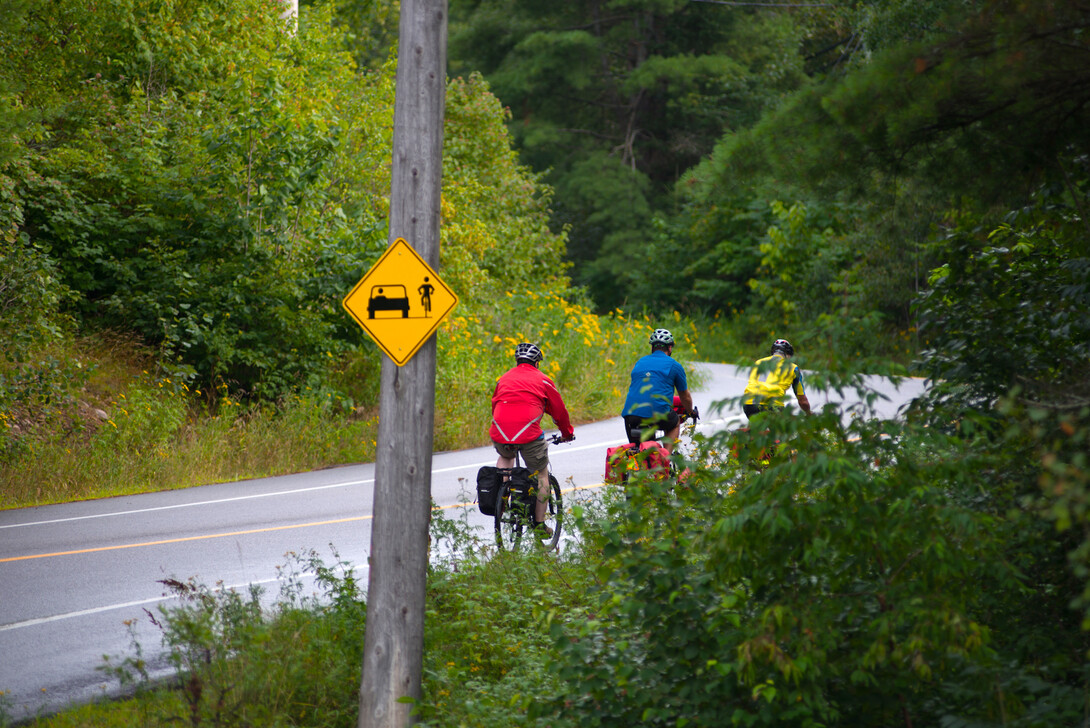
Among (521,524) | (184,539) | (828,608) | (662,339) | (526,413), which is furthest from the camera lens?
(184,539)

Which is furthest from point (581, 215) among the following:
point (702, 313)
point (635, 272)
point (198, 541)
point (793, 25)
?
point (198, 541)

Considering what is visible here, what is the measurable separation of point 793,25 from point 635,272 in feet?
39.9

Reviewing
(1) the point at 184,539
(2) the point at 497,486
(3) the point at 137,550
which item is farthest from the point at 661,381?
(3) the point at 137,550

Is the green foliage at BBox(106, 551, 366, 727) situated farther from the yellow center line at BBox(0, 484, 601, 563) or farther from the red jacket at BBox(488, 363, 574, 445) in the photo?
the yellow center line at BBox(0, 484, 601, 563)

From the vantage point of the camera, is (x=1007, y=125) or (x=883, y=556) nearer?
(x=883, y=556)

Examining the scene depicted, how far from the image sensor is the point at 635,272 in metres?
43.2

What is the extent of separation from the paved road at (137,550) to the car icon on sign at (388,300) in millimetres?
1758

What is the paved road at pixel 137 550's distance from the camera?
6766 millimetres

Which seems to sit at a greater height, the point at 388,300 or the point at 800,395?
the point at 388,300

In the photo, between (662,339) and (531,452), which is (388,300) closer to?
(531,452)

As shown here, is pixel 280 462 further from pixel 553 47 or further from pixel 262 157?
pixel 553 47

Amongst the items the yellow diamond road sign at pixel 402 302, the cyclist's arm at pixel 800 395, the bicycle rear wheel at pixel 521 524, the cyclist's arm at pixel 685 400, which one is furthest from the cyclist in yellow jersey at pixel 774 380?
the cyclist's arm at pixel 685 400

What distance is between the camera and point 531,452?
Result: 891cm

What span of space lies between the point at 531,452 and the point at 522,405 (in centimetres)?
45
